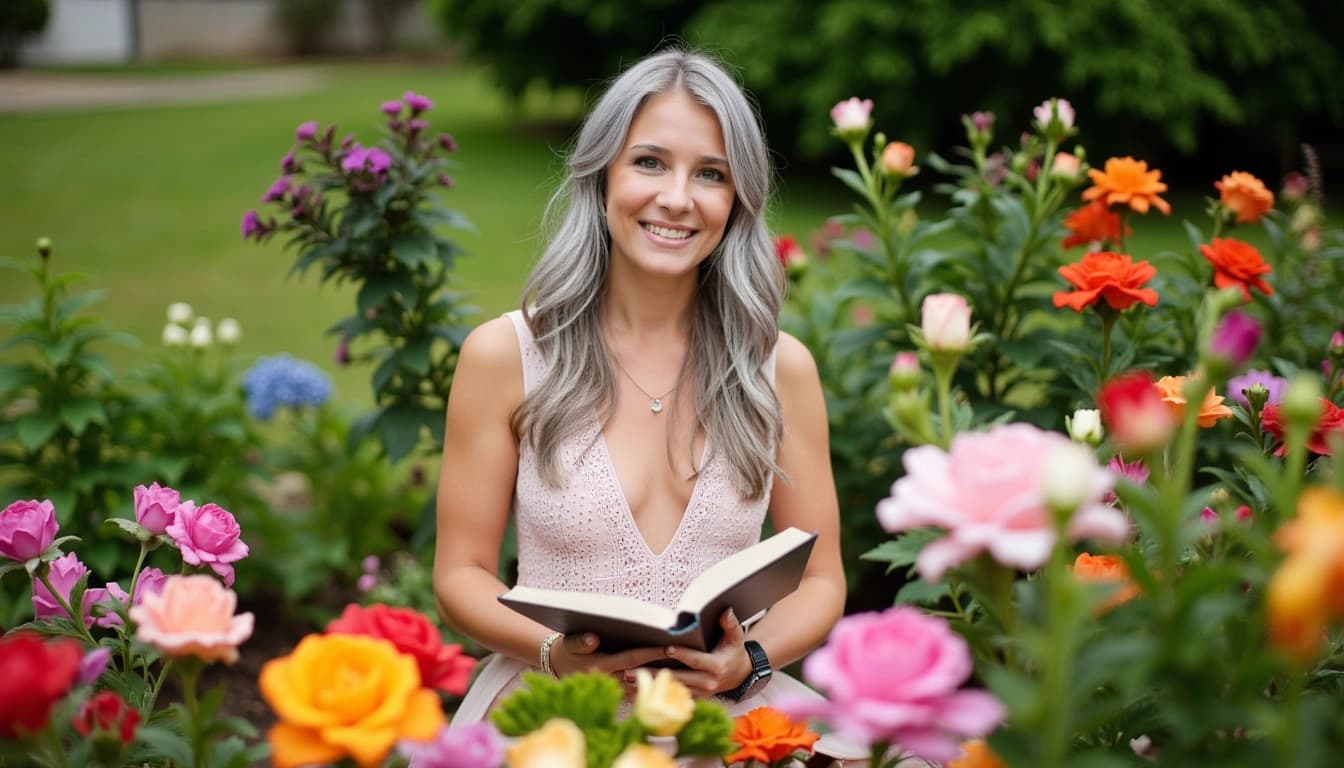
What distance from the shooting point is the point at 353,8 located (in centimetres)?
2619

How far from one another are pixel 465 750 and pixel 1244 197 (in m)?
2.05

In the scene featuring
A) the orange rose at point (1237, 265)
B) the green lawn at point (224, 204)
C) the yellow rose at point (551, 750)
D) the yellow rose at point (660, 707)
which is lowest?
the green lawn at point (224, 204)

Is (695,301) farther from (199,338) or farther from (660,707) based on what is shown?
(199,338)

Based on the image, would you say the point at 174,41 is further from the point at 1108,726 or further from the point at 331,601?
the point at 1108,726

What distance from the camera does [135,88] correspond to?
17688 mm

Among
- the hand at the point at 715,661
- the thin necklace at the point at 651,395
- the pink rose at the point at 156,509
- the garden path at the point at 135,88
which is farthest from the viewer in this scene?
the garden path at the point at 135,88

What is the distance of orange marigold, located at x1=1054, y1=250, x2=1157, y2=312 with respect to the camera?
1848mm

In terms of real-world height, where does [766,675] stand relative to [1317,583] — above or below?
below

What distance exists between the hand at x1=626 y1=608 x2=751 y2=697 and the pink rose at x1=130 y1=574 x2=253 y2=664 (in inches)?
30.1

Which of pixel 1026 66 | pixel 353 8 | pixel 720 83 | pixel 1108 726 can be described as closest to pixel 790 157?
pixel 1026 66

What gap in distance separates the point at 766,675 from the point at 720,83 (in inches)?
39.0

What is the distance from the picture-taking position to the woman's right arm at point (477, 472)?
6.42ft

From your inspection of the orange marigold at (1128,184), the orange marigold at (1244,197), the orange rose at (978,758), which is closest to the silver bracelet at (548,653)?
the orange rose at (978,758)

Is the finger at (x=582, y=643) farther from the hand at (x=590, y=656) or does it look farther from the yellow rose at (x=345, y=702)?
the yellow rose at (x=345, y=702)
